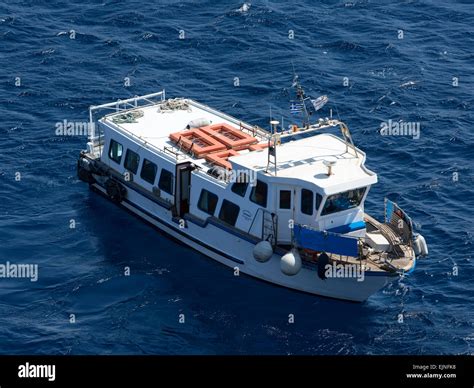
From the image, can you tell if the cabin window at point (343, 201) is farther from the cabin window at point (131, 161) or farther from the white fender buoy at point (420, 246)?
the cabin window at point (131, 161)

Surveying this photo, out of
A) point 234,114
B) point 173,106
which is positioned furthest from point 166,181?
point 234,114

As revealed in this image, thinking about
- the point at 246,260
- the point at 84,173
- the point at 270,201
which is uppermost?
the point at 270,201

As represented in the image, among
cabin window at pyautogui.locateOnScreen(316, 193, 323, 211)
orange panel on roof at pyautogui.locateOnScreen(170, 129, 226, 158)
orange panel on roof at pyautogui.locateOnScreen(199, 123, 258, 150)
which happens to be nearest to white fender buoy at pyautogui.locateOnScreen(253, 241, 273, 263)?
cabin window at pyautogui.locateOnScreen(316, 193, 323, 211)

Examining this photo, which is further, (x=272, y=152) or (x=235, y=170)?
(x=235, y=170)

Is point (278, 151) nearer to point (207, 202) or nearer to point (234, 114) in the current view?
point (207, 202)

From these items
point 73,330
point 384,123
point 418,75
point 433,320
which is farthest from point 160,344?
point 418,75

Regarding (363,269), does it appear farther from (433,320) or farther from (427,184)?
(427,184)

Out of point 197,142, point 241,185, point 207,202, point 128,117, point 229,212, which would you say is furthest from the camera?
point 128,117

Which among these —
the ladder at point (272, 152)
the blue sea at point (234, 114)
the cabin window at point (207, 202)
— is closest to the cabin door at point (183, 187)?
the cabin window at point (207, 202)
